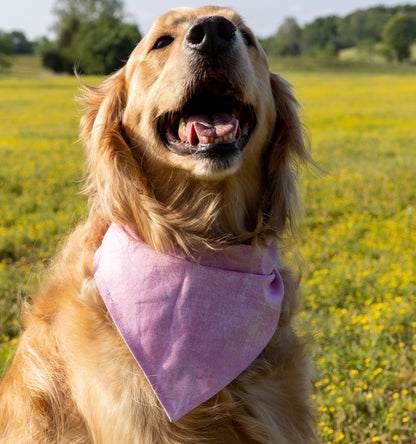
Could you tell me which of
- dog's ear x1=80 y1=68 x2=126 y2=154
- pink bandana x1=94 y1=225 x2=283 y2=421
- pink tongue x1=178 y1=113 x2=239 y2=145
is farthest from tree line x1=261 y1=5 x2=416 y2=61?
pink bandana x1=94 y1=225 x2=283 y2=421

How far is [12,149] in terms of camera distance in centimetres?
1275

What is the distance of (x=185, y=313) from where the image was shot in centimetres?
242

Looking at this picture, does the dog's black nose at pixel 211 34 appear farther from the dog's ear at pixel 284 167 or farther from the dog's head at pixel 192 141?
the dog's ear at pixel 284 167

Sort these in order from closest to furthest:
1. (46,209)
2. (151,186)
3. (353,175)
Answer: (151,186) → (46,209) → (353,175)

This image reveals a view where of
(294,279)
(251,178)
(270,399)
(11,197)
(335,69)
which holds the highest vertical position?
(251,178)

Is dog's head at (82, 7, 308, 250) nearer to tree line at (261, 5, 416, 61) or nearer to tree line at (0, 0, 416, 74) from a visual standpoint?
tree line at (0, 0, 416, 74)

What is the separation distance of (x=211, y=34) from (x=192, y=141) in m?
0.52

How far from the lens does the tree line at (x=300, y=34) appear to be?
65.4 metres

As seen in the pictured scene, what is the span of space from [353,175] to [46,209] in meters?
5.32

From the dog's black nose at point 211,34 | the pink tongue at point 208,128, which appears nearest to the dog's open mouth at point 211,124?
the pink tongue at point 208,128

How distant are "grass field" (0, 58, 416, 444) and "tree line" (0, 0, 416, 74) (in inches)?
1542

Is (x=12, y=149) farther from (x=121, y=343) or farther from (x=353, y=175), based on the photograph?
(x=121, y=343)

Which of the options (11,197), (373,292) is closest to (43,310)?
(373,292)

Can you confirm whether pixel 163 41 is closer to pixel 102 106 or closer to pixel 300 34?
pixel 102 106
